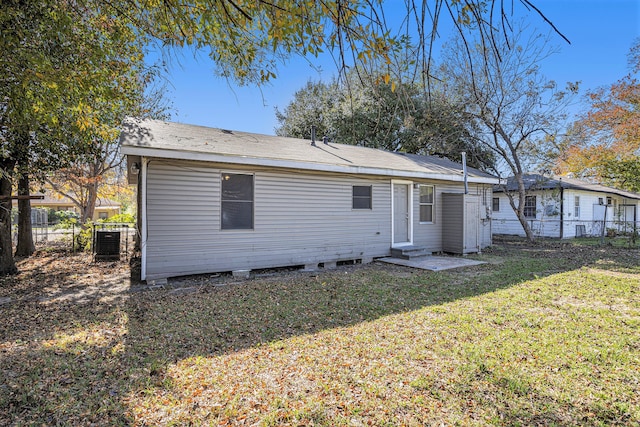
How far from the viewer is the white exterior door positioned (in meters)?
9.84

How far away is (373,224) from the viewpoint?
368 inches

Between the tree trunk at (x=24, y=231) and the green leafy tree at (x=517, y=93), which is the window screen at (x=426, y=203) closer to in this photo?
the green leafy tree at (x=517, y=93)

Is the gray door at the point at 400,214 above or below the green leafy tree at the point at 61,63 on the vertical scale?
below

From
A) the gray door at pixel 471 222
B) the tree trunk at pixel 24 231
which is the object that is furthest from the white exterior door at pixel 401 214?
the tree trunk at pixel 24 231

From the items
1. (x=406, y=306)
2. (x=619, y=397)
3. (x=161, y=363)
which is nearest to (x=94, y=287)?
(x=161, y=363)

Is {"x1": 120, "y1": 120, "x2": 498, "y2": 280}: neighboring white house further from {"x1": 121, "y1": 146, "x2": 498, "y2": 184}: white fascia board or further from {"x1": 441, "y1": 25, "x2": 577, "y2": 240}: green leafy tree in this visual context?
{"x1": 441, "y1": 25, "x2": 577, "y2": 240}: green leafy tree

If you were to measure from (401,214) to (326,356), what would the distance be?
713cm

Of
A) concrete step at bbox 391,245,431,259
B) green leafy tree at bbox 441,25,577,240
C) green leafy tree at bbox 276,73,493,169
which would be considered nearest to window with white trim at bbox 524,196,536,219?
green leafy tree at bbox 276,73,493,169

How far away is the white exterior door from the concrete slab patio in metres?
0.76

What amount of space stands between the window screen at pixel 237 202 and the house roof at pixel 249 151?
565 millimetres

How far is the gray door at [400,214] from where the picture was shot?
32.3 ft

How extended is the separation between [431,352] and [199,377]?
219cm

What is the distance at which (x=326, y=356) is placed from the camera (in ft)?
11.1

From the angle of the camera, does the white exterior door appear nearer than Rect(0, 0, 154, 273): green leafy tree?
No
